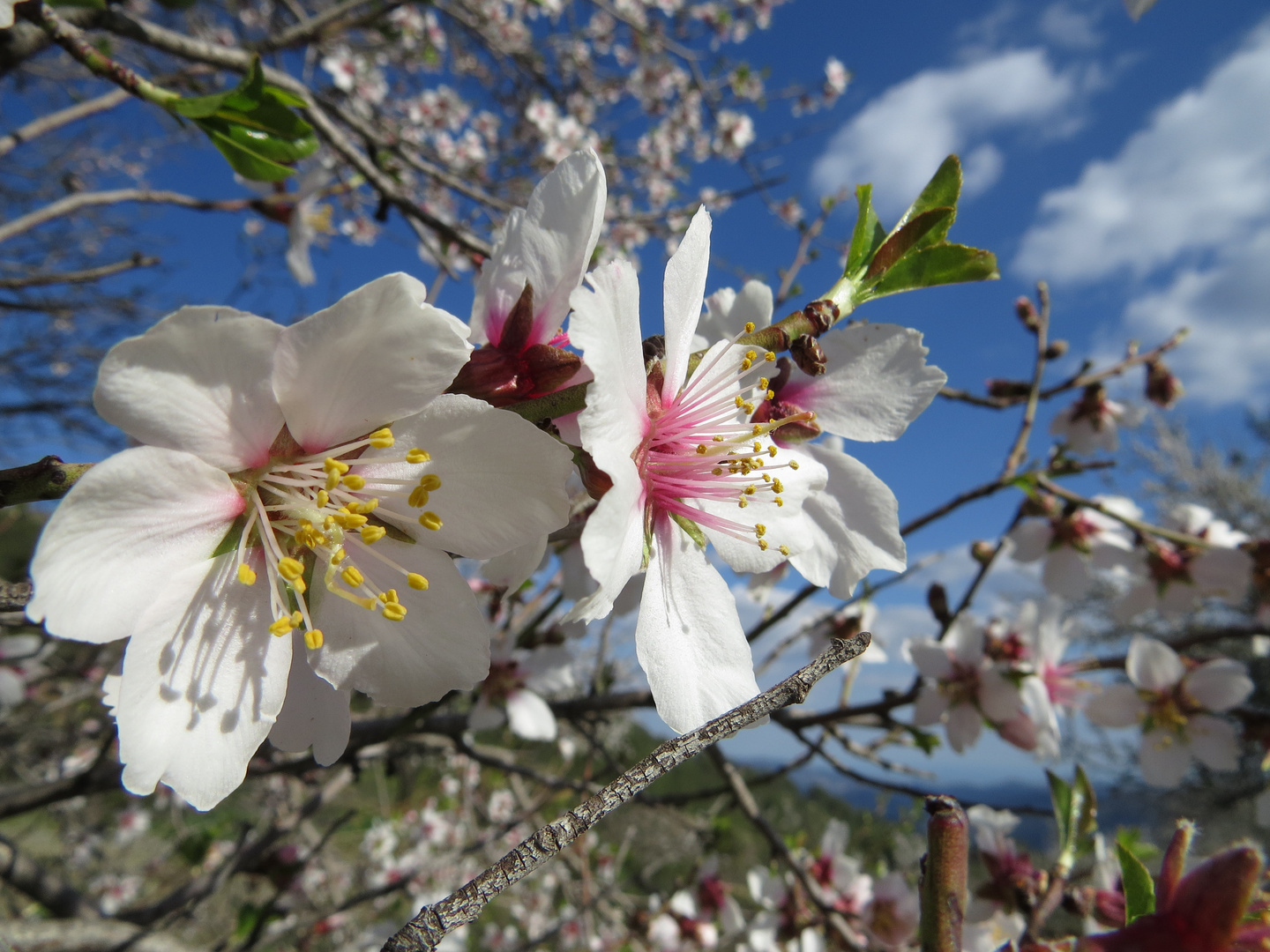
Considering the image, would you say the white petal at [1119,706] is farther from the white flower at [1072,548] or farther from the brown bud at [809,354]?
the brown bud at [809,354]

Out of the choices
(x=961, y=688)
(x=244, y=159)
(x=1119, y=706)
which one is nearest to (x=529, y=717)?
(x=961, y=688)

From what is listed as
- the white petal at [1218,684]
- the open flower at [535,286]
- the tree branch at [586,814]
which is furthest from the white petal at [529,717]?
the white petal at [1218,684]

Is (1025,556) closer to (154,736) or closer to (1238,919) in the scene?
(1238,919)

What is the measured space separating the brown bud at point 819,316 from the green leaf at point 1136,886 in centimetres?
50

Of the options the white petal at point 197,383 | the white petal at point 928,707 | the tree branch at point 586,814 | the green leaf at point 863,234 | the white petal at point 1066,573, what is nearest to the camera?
the tree branch at point 586,814

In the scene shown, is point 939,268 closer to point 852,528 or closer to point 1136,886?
point 852,528

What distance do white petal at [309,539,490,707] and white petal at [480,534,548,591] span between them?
2.4 inches

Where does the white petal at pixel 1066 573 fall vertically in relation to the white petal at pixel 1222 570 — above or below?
below

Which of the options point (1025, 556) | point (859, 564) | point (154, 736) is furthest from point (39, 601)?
point (1025, 556)

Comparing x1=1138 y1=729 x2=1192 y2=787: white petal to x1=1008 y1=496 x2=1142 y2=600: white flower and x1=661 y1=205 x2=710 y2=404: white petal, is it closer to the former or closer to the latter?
x1=1008 y1=496 x2=1142 y2=600: white flower

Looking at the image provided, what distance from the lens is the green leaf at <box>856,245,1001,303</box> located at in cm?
68

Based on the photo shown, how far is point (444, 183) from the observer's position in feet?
6.30

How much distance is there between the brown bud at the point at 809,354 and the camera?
654 mm

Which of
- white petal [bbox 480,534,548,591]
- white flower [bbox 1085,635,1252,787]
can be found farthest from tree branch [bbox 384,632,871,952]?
white flower [bbox 1085,635,1252,787]
